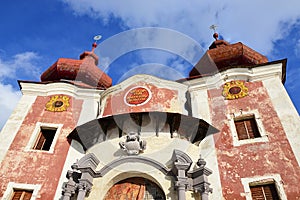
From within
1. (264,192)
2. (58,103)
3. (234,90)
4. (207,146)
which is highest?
(234,90)

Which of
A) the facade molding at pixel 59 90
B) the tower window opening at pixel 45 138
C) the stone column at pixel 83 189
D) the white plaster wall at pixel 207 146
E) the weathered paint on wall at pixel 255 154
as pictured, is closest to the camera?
the stone column at pixel 83 189

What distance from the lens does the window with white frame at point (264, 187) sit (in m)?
9.27

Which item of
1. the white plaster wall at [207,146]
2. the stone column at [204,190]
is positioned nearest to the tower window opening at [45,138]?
the white plaster wall at [207,146]

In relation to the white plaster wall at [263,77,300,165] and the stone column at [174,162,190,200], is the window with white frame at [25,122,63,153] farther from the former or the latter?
the white plaster wall at [263,77,300,165]

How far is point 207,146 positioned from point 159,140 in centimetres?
199

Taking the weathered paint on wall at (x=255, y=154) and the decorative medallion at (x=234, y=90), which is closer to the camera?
the weathered paint on wall at (x=255, y=154)

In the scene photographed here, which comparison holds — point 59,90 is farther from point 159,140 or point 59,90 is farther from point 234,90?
point 234,90

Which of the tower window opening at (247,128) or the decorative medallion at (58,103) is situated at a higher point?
the decorative medallion at (58,103)

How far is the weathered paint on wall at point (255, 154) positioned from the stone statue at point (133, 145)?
10.1ft

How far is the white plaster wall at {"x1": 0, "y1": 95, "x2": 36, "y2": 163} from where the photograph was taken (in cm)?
1243

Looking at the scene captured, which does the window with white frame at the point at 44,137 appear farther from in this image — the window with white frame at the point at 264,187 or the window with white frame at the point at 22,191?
the window with white frame at the point at 264,187

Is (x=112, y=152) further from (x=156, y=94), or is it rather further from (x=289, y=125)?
(x=289, y=125)

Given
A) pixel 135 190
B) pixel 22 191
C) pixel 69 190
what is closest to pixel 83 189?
pixel 69 190

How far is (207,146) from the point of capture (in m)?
11.3
